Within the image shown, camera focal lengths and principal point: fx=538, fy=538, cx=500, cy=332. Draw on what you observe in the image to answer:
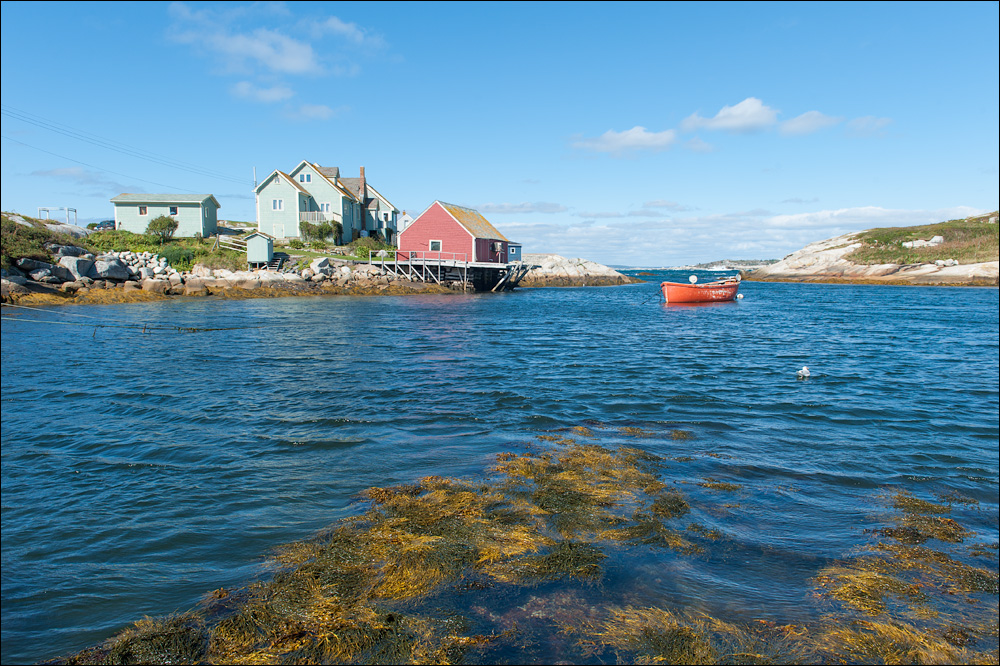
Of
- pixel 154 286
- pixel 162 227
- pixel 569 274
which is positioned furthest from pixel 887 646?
pixel 569 274

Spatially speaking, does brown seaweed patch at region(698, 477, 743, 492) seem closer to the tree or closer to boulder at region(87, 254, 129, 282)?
boulder at region(87, 254, 129, 282)

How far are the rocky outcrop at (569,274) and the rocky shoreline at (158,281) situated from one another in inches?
860

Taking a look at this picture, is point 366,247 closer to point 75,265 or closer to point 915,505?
point 75,265

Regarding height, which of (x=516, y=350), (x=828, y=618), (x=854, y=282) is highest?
(x=854, y=282)

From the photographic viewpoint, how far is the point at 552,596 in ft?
15.1

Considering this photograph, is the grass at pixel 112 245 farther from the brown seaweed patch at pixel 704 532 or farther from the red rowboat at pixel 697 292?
the brown seaweed patch at pixel 704 532

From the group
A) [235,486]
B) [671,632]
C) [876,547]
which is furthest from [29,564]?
[876,547]

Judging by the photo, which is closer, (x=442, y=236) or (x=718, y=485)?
(x=718, y=485)

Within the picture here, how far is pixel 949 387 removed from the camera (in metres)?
13.6

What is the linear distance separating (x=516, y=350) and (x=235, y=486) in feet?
43.2

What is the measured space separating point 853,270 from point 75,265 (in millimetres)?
92706

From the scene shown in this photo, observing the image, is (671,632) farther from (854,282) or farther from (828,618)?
(854,282)

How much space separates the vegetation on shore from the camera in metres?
3.95

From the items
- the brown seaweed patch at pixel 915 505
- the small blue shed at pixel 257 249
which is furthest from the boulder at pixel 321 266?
the brown seaweed patch at pixel 915 505
